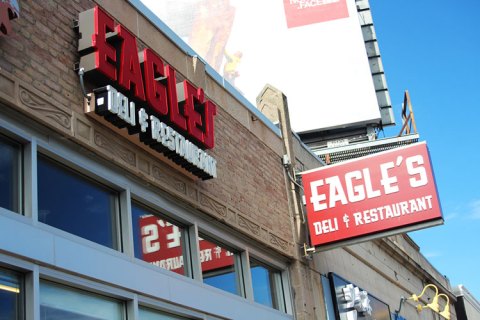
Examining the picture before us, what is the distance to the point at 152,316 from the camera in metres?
9.34

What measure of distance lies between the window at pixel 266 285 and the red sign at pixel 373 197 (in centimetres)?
126

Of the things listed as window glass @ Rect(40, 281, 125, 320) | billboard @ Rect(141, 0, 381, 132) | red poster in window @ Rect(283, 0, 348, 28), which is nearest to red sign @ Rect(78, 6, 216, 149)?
window glass @ Rect(40, 281, 125, 320)

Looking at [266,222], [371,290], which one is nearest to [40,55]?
[266,222]

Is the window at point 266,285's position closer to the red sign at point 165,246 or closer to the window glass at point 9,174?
the red sign at point 165,246

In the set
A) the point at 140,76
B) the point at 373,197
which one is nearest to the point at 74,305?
the point at 140,76

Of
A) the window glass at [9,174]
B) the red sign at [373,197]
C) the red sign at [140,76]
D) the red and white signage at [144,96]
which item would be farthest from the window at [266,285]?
the window glass at [9,174]

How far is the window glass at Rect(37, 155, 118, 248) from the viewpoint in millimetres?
8102

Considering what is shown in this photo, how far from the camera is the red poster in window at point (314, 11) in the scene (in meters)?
40.8

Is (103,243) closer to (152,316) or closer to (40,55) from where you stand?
(152,316)

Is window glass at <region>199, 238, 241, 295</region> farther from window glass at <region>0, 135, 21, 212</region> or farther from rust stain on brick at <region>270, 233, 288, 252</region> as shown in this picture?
window glass at <region>0, 135, 21, 212</region>

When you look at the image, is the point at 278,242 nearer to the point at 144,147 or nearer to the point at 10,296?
the point at 144,147

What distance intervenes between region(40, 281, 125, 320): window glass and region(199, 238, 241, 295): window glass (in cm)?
272

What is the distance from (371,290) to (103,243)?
11.6 metres

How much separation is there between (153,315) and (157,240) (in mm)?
1161
